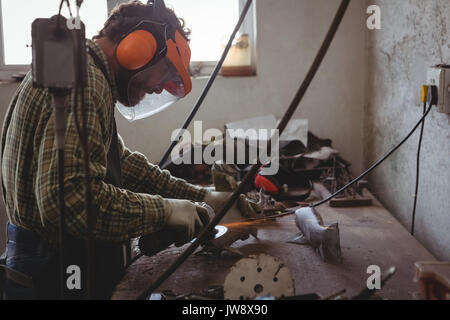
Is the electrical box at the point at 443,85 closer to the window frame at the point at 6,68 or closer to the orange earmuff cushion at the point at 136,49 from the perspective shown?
the orange earmuff cushion at the point at 136,49

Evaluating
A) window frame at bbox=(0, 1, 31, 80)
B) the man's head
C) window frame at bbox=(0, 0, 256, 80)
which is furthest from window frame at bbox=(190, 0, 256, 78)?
the man's head

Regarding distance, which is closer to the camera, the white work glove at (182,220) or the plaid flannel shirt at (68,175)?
the plaid flannel shirt at (68,175)

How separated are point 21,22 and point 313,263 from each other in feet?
8.76

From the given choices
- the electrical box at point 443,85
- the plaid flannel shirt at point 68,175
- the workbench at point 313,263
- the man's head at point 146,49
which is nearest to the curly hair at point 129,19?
the man's head at point 146,49

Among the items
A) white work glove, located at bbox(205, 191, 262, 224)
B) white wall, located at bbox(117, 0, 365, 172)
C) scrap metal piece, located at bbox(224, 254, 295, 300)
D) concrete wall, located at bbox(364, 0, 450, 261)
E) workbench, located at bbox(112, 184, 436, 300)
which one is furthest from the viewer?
white wall, located at bbox(117, 0, 365, 172)

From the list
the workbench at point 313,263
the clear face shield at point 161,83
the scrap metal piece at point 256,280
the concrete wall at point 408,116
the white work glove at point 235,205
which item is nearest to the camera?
the scrap metal piece at point 256,280

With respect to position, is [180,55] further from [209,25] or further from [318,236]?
[209,25]

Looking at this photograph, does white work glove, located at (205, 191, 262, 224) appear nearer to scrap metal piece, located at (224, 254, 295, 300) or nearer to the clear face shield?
the clear face shield

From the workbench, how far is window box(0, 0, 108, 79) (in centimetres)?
200

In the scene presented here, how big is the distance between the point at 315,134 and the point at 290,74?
1.41 ft

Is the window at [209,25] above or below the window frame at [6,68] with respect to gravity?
above

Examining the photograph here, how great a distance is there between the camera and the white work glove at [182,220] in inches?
56.2

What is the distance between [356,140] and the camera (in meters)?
3.33

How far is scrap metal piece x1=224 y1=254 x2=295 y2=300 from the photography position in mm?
1153
